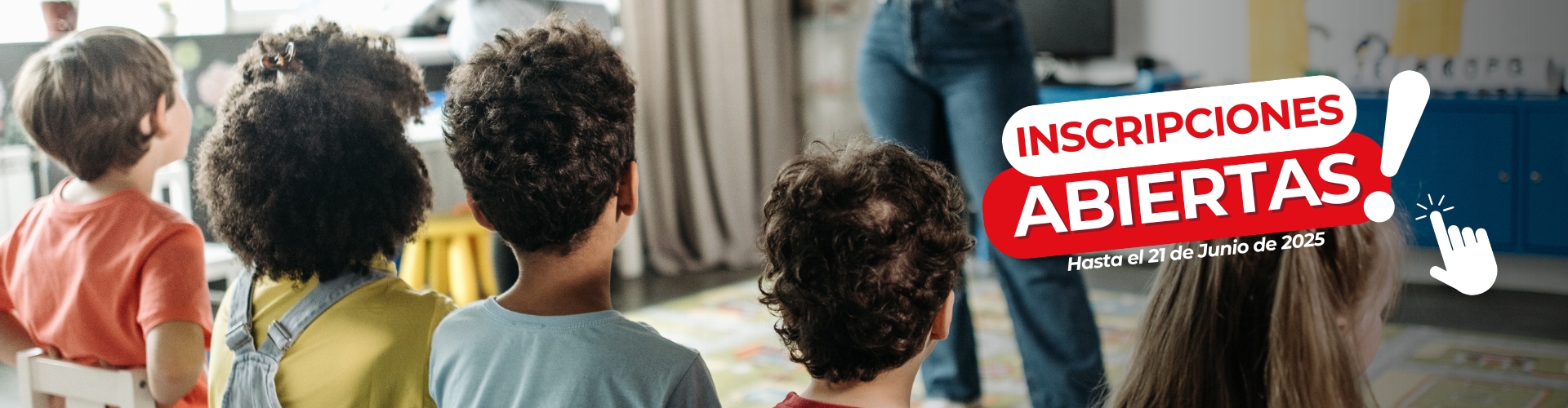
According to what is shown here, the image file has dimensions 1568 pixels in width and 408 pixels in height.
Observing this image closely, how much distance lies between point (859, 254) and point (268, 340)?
1.49 feet

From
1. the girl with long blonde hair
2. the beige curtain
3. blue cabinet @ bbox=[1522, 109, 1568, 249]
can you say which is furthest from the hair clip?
blue cabinet @ bbox=[1522, 109, 1568, 249]

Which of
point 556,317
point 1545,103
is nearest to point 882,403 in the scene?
point 556,317

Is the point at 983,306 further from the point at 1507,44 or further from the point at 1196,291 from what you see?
the point at 1196,291

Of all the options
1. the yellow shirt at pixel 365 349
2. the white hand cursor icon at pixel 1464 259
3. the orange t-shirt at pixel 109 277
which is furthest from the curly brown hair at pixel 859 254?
the white hand cursor icon at pixel 1464 259

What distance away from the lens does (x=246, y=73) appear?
84cm

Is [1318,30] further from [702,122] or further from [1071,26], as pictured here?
[702,122]

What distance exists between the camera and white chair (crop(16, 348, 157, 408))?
0.90m

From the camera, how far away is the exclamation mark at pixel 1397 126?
871 millimetres

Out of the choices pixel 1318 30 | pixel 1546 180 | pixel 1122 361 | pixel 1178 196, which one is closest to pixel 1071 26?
pixel 1318 30

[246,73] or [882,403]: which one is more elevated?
[246,73]

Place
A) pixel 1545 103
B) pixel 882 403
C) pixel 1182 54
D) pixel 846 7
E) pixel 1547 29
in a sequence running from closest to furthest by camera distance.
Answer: pixel 882 403, pixel 1545 103, pixel 1547 29, pixel 1182 54, pixel 846 7

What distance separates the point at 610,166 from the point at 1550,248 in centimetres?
224

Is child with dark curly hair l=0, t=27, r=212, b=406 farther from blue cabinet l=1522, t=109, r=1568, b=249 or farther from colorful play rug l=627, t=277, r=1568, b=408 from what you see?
blue cabinet l=1522, t=109, r=1568, b=249

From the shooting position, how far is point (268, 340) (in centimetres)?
84
